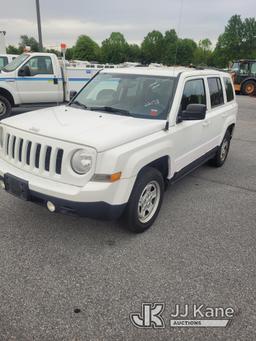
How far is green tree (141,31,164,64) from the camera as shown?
280 feet

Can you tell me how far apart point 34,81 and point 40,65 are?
0.55 m

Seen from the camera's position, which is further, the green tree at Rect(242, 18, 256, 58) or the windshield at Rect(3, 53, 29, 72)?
the green tree at Rect(242, 18, 256, 58)

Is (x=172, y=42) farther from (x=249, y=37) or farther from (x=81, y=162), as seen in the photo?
(x=249, y=37)

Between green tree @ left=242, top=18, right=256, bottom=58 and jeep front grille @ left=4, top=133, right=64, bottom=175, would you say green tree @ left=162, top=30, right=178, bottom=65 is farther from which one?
green tree @ left=242, top=18, right=256, bottom=58

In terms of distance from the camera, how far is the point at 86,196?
2.88m

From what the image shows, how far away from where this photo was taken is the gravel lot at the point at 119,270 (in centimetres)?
240

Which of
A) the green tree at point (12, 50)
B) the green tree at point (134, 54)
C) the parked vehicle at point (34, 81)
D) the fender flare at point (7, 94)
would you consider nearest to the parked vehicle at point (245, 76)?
the parked vehicle at point (34, 81)

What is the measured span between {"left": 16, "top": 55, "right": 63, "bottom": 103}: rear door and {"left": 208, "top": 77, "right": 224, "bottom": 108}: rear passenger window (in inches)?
247

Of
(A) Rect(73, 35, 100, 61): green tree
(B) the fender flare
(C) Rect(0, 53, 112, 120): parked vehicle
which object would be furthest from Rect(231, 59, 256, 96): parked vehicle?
(A) Rect(73, 35, 100, 61): green tree

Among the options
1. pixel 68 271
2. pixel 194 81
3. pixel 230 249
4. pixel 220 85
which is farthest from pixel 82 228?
pixel 220 85

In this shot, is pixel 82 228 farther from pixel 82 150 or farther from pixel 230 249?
pixel 230 249

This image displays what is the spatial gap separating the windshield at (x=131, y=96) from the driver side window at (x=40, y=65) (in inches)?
240

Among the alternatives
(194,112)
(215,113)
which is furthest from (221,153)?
(194,112)

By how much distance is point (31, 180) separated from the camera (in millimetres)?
3146
